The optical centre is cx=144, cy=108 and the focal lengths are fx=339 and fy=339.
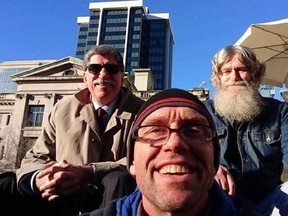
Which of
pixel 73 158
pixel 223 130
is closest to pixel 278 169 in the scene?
pixel 223 130

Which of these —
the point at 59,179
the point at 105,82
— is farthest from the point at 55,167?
the point at 105,82

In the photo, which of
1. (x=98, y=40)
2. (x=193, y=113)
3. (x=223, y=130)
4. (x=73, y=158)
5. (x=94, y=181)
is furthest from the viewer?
(x=98, y=40)

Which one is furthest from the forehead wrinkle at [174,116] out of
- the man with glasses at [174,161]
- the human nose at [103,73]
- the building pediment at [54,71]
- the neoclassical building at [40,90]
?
the building pediment at [54,71]

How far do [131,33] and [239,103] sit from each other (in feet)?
300

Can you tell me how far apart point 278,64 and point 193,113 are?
4599 mm

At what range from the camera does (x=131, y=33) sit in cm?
9131

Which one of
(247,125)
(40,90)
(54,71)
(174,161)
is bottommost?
(174,161)

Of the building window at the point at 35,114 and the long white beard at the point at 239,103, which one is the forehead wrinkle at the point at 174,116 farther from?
the building window at the point at 35,114

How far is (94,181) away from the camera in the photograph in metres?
2.05

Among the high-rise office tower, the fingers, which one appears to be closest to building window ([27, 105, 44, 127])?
the fingers

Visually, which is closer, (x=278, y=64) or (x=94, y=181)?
(x=94, y=181)

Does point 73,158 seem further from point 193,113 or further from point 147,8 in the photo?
point 147,8

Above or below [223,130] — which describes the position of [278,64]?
above

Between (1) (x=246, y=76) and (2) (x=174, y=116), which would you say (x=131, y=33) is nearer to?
(1) (x=246, y=76)
